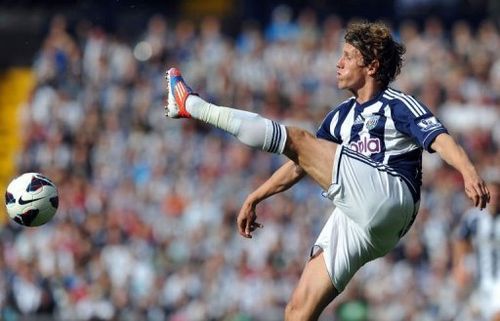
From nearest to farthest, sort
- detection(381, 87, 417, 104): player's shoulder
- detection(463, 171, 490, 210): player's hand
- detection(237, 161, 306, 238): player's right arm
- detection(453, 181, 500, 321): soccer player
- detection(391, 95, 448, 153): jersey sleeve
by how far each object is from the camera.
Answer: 1. detection(463, 171, 490, 210): player's hand
2. detection(391, 95, 448, 153): jersey sleeve
3. detection(381, 87, 417, 104): player's shoulder
4. detection(237, 161, 306, 238): player's right arm
5. detection(453, 181, 500, 321): soccer player

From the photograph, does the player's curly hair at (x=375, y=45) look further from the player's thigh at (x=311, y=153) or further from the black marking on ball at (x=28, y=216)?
the black marking on ball at (x=28, y=216)

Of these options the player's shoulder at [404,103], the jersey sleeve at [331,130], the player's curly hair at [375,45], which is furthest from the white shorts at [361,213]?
the player's curly hair at [375,45]

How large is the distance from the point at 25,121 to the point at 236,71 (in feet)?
10.7

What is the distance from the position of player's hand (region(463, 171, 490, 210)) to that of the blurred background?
5.72m

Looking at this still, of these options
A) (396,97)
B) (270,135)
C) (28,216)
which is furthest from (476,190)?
(28,216)

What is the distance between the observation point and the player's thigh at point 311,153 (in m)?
7.80

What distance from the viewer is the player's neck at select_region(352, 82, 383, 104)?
331 inches

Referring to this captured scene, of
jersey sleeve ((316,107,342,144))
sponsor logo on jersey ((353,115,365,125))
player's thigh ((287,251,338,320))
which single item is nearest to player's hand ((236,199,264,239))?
player's thigh ((287,251,338,320))

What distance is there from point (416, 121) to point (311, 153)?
721 millimetres

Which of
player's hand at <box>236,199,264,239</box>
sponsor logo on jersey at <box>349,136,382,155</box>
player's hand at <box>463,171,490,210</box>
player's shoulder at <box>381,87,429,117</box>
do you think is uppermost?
player's shoulder at <box>381,87,429,117</box>

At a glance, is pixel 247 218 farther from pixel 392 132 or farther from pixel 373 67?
pixel 373 67

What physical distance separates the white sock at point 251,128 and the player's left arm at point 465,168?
38.4 inches

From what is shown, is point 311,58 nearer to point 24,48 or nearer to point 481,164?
point 481,164

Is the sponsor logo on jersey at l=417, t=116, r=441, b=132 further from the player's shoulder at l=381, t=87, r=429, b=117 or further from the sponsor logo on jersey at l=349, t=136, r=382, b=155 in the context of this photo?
A: the sponsor logo on jersey at l=349, t=136, r=382, b=155
